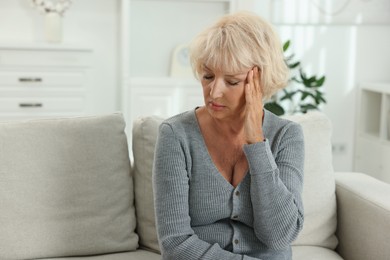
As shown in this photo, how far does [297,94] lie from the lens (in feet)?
14.4

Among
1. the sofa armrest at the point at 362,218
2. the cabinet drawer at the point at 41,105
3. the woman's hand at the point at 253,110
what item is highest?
the woman's hand at the point at 253,110

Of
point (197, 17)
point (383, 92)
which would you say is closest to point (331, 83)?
point (383, 92)

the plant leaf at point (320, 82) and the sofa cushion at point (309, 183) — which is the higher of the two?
the plant leaf at point (320, 82)

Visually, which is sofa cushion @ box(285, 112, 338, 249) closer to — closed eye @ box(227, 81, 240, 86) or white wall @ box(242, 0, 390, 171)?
closed eye @ box(227, 81, 240, 86)

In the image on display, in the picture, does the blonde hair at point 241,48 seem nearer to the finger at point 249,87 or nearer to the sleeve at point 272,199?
the finger at point 249,87

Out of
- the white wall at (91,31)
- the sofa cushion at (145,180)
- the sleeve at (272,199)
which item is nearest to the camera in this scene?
the sleeve at (272,199)

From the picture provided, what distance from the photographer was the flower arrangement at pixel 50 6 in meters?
4.00

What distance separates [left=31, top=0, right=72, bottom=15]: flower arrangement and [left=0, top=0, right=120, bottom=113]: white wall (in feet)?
0.50

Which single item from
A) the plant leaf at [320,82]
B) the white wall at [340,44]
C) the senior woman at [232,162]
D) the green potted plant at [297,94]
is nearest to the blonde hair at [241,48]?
the senior woman at [232,162]

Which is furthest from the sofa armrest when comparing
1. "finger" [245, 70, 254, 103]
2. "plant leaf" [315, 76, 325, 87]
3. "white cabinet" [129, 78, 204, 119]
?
"white cabinet" [129, 78, 204, 119]

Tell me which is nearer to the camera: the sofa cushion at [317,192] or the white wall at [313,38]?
the sofa cushion at [317,192]

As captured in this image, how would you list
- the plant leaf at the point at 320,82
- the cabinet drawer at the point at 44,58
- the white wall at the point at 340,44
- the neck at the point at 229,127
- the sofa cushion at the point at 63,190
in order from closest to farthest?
the neck at the point at 229,127
the sofa cushion at the point at 63,190
the cabinet drawer at the point at 44,58
the plant leaf at the point at 320,82
the white wall at the point at 340,44

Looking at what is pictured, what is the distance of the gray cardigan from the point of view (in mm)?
1602

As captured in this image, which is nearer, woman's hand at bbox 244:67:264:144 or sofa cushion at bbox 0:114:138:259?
woman's hand at bbox 244:67:264:144
